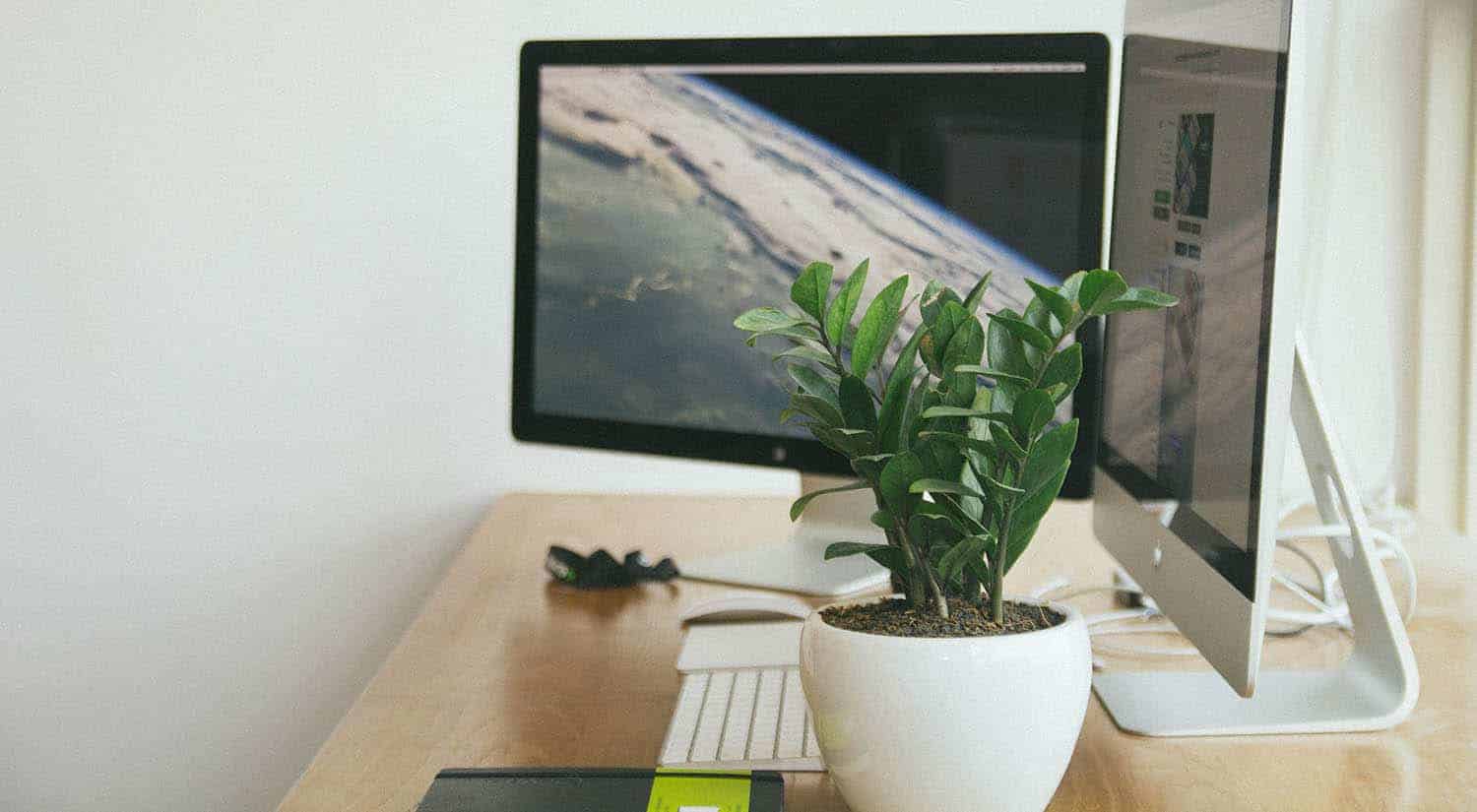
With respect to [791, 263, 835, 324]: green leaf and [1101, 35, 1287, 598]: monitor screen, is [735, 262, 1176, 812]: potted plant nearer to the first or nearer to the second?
[791, 263, 835, 324]: green leaf

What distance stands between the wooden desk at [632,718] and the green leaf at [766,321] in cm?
29

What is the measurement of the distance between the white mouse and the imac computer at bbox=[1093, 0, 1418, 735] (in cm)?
27

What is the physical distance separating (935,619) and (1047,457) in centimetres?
10

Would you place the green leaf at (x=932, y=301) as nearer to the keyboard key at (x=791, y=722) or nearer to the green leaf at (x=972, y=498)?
the green leaf at (x=972, y=498)

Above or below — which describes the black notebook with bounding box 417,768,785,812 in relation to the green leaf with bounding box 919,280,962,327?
below

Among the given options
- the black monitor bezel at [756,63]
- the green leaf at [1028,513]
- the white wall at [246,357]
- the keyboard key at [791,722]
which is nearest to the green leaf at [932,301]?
the green leaf at [1028,513]

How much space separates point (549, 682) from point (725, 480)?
82 cm

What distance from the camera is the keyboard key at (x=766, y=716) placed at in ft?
2.83

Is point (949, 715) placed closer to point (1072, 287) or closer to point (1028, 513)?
point (1028, 513)

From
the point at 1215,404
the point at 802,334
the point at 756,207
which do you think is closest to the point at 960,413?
the point at 802,334

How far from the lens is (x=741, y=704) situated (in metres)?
0.95

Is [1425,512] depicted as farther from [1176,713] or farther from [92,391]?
[92,391]

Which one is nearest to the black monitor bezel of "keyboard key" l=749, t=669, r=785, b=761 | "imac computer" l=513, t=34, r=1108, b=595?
"imac computer" l=513, t=34, r=1108, b=595

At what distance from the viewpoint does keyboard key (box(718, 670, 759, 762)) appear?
34.1 inches
